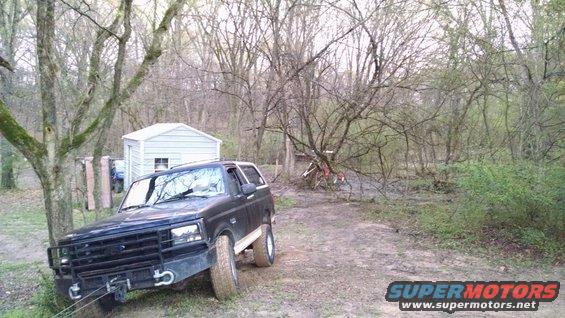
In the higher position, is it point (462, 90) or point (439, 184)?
point (462, 90)

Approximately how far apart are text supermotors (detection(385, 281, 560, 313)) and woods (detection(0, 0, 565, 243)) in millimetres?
2968

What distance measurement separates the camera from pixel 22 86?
18641 mm

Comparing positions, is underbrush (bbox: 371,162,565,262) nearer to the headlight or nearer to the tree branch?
the headlight

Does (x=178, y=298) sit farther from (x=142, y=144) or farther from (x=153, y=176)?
(x=142, y=144)

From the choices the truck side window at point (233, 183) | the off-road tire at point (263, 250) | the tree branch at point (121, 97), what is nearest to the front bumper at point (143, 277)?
the truck side window at point (233, 183)

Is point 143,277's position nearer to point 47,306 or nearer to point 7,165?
point 47,306

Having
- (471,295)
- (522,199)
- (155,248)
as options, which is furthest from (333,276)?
(522,199)

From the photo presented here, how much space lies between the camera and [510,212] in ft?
26.0

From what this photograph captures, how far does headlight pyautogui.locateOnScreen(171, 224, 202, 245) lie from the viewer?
475 cm

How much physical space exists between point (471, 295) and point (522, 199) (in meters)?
2.93

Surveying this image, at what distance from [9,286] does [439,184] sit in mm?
11802

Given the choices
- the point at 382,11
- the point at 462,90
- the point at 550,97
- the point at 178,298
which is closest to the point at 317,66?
the point at 382,11

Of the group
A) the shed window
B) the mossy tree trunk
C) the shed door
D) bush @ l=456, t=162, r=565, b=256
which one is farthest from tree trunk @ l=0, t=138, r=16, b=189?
bush @ l=456, t=162, r=565, b=256

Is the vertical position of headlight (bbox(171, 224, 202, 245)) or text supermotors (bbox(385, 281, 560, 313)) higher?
headlight (bbox(171, 224, 202, 245))
